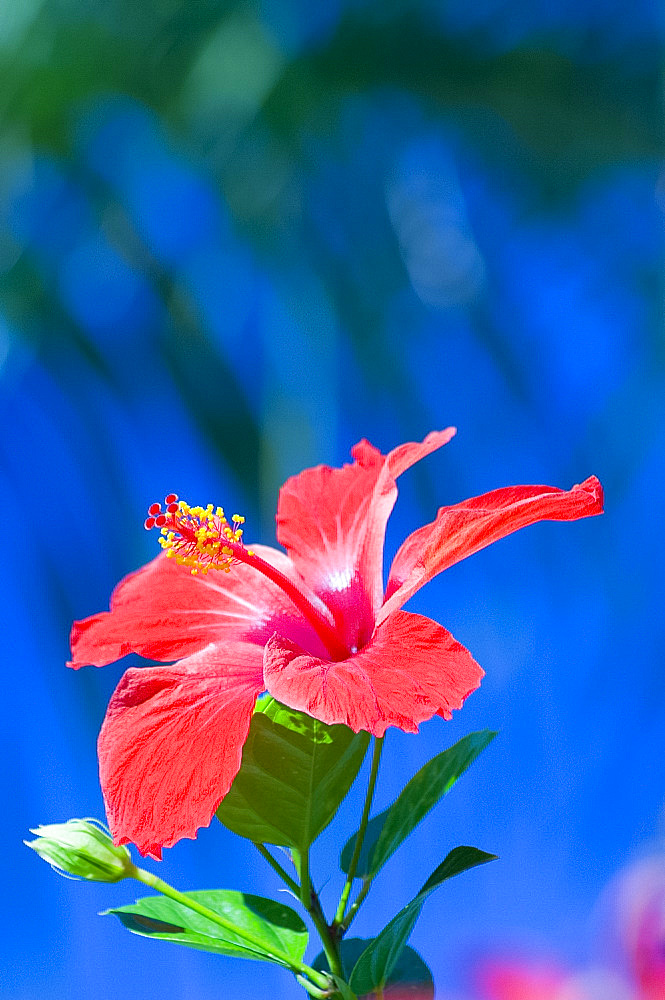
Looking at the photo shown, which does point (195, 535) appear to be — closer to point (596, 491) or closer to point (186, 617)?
point (186, 617)

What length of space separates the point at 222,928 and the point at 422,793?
0.17m

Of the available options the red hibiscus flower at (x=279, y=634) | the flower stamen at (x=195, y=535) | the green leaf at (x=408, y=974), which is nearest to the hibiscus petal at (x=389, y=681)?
the red hibiscus flower at (x=279, y=634)

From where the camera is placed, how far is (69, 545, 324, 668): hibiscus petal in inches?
24.8

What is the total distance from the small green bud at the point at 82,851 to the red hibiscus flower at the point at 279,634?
74 millimetres

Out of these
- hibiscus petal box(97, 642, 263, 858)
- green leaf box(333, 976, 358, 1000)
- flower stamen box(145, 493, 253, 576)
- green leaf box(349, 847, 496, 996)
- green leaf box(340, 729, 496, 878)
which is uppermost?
flower stamen box(145, 493, 253, 576)

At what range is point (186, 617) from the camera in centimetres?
65

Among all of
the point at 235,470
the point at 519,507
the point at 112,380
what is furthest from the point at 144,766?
the point at 112,380

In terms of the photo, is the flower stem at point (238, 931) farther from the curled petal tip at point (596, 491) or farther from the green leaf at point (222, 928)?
→ the curled petal tip at point (596, 491)

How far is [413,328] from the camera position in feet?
4.28

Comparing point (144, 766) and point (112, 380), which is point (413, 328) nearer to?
point (112, 380)

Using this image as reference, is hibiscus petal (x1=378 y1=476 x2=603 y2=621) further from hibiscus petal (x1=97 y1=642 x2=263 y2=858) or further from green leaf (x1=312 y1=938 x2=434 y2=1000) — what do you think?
green leaf (x1=312 y1=938 x2=434 y2=1000)

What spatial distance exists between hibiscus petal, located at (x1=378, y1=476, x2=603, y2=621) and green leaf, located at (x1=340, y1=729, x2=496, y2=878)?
0.40 feet

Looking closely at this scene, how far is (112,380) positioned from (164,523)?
30.7 inches

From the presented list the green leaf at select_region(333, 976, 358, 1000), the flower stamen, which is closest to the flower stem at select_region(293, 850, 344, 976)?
the green leaf at select_region(333, 976, 358, 1000)
